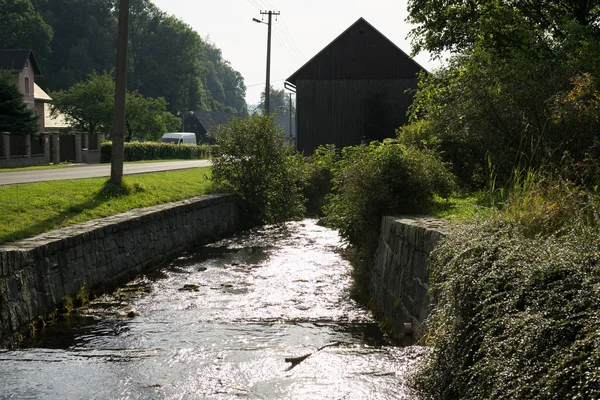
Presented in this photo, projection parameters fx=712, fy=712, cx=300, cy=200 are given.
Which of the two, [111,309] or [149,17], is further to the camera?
[149,17]

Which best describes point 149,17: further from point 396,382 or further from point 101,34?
point 396,382

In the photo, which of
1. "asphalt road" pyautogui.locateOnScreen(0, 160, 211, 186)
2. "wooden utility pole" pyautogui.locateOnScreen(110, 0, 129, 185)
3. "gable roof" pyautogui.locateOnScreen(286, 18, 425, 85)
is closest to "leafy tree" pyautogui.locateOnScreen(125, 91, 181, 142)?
"gable roof" pyautogui.locateOnScreen(286, 18, 425, 85)

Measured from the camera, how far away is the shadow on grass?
33.4ft

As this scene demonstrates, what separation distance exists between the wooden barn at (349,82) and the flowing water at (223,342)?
20109 millimetres

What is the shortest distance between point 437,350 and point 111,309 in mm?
6261

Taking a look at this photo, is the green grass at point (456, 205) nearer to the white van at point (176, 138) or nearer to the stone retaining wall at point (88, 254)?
the stone retaining wall at point (88, 254)

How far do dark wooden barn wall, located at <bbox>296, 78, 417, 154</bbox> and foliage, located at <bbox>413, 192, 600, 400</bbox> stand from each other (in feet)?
97.6

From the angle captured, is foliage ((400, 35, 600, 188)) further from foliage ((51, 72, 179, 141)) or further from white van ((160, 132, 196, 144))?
white van ((160, 132, 196, 144))

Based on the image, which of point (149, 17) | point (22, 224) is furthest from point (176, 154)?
point (149, 17)

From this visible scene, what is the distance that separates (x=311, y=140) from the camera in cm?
3584

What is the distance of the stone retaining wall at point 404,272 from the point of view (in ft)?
25.0

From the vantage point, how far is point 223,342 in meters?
8.29

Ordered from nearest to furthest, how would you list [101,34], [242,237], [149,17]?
[242,237]
[101,34]
[149,17]

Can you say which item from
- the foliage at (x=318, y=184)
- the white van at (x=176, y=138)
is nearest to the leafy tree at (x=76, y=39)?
the white van at (x=176, y=138)
